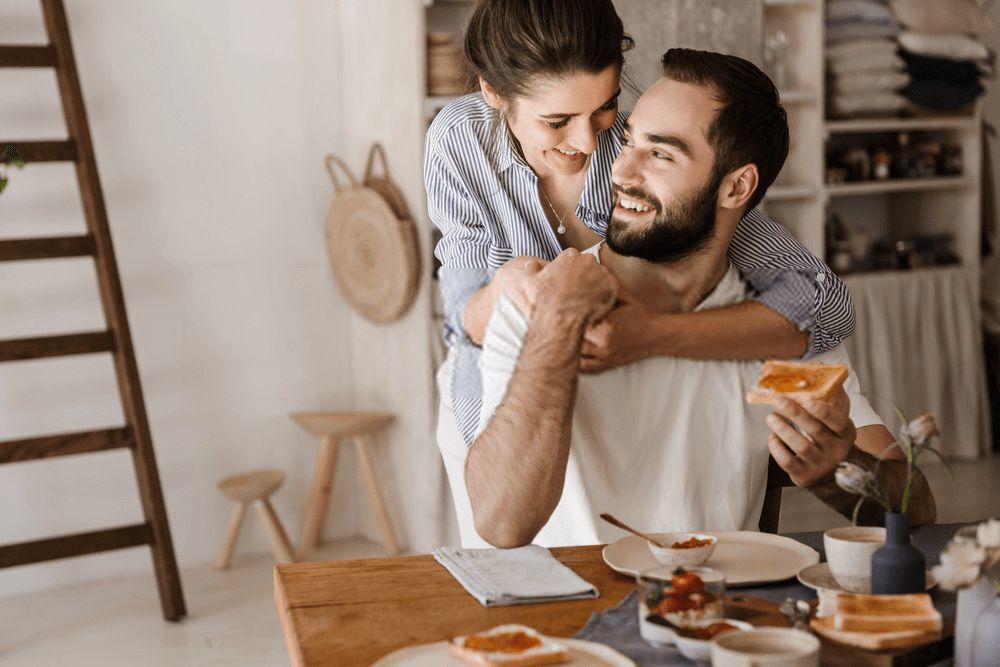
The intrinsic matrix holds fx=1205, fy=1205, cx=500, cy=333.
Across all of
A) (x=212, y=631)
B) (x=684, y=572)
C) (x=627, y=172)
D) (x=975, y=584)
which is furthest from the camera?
(x=212, y=631)

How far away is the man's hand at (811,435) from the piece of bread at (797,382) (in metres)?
0.01

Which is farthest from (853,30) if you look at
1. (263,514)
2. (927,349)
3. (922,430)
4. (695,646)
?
(695,646)

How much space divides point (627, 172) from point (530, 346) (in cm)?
36

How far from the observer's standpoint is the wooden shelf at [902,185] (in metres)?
4.85

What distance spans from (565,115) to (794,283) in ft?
1.69

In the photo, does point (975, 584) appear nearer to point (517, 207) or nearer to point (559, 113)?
point (559, 113)

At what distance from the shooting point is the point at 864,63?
→ 4785 mm

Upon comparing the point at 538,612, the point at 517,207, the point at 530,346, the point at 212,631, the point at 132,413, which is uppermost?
the point at 517,207

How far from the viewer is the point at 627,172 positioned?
2.03m

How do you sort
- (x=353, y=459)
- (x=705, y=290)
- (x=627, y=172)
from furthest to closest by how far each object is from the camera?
(x=353, y=459)
(x=705, y=290)
(x=627, y=172)

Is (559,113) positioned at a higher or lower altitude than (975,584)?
higher

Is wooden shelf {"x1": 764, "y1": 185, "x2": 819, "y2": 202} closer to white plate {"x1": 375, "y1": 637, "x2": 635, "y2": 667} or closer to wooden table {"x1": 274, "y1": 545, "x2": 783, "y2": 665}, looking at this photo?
wooden table {"x1": 274, "y1": 545, "x2": 783, "y2": 665}

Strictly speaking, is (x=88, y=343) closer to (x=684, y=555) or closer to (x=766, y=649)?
(x=684, y=555)

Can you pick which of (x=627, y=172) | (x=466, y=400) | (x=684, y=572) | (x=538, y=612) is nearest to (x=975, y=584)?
(x=684, y=572)
